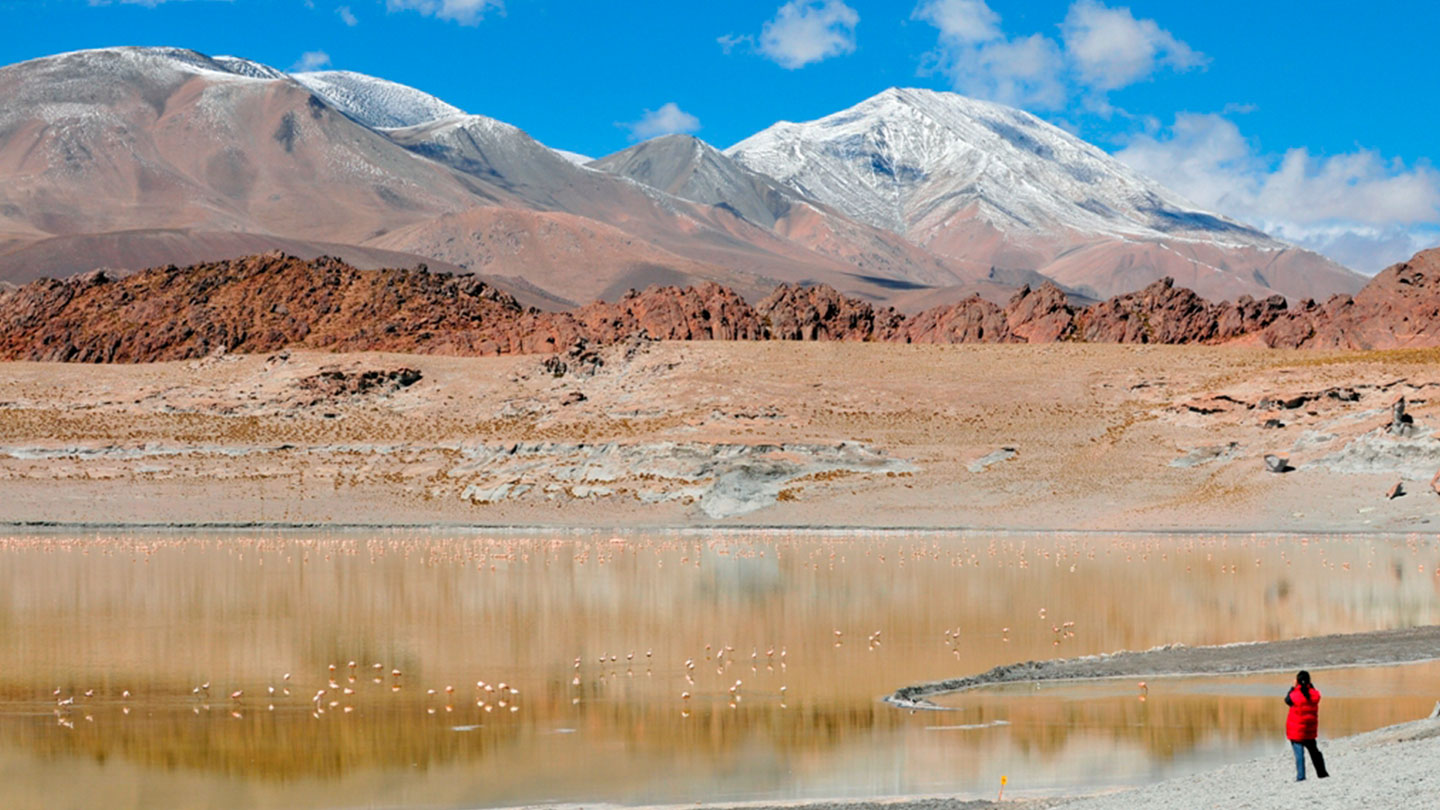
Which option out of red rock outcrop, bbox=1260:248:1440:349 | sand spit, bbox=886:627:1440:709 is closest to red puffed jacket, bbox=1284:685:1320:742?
sand spit, bbox=886:627:1440:709

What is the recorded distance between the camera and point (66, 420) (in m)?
82.8

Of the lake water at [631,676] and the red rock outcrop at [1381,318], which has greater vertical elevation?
the red rock outcrop at [1381,318]

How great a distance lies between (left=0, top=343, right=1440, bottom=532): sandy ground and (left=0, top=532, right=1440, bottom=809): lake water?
17316 millimetres

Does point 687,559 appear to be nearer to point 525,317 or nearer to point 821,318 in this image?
point 821,318

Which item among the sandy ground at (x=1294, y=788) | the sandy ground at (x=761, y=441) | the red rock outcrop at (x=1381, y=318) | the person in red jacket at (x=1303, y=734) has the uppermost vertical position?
the red rock outcrop at (x=1381, y=318)

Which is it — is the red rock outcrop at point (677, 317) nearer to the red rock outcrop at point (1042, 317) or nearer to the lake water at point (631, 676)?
the red rock outcrop at point (1042, 317)

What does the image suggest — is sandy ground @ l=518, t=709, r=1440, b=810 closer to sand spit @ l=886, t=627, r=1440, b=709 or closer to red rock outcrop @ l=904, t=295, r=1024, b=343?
sand spit @ l=886, t=627, r=1440, b=709

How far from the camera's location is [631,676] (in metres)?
23.9

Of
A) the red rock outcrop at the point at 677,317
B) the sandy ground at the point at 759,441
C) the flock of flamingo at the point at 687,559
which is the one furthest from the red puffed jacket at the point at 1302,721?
the red rock outcrop at the point at 677,317

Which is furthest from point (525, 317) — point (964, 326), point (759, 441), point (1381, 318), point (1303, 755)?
point (1303, 755)

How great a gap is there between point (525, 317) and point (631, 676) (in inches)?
3284

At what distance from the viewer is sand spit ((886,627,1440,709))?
22.7 meters

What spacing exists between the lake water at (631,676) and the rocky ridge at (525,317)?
48462 mm

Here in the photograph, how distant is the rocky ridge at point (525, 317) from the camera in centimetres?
8950
